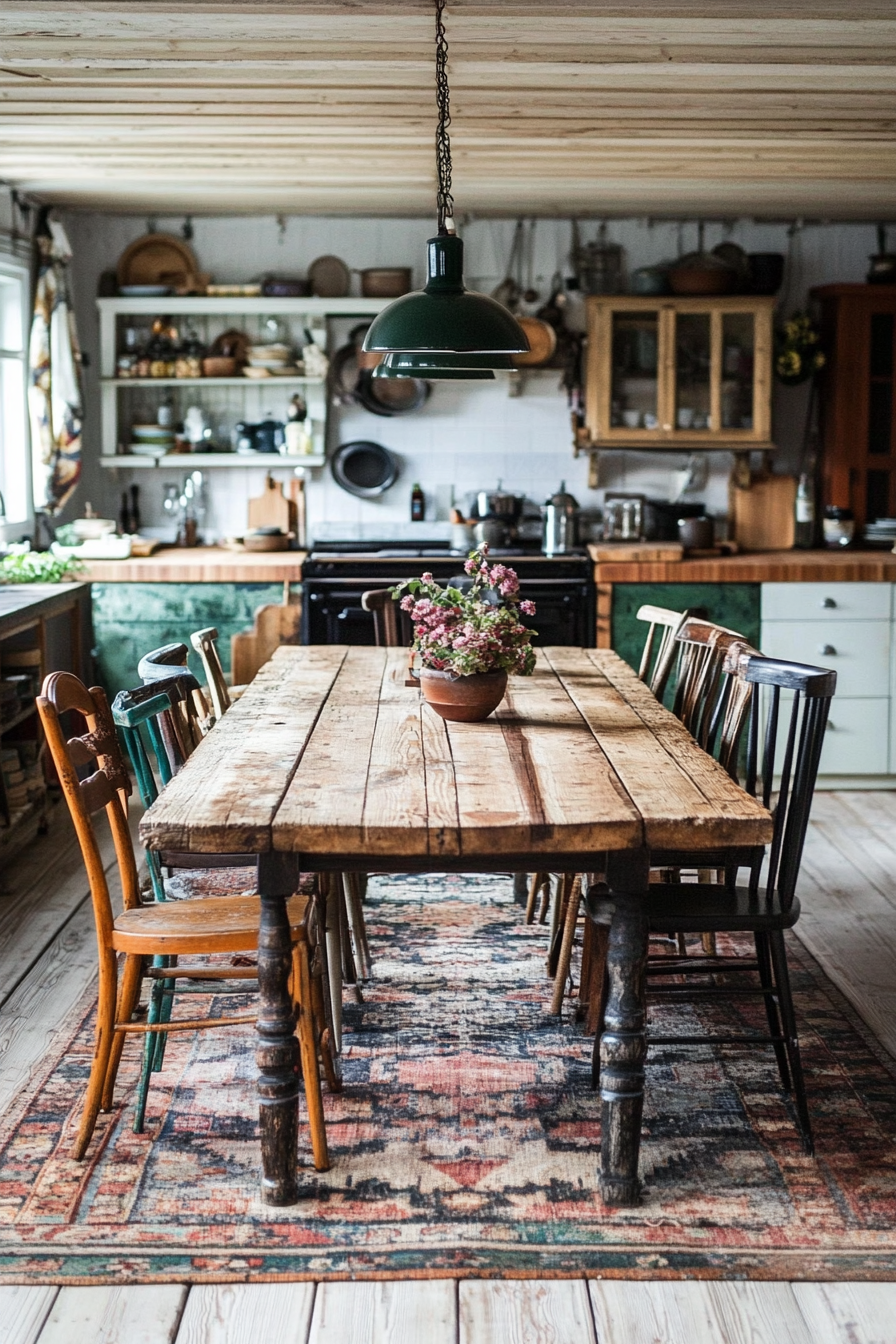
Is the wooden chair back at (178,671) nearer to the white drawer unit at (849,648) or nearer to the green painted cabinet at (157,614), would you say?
the green painted cabinet at (157,614)

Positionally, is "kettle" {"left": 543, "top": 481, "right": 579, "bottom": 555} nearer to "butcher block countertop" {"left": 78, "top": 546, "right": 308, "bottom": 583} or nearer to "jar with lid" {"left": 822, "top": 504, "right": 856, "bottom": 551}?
"butcher block countertop" {"left": 78, "top": 546, "right": 308, "bottom": 583}

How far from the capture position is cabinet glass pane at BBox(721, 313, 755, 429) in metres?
6.25

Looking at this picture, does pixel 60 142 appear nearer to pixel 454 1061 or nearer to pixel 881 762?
pixel 454 1061

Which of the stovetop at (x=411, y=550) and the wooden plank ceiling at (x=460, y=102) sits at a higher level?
the wooden plank ceiling at (x=460, y=102)

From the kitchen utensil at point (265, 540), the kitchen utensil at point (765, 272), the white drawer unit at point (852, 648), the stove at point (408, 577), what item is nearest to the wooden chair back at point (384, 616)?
the stove at point (408, 577)

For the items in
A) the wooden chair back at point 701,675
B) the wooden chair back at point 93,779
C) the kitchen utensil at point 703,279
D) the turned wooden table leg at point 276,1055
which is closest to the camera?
the turned wooden table leg at point 276,1055

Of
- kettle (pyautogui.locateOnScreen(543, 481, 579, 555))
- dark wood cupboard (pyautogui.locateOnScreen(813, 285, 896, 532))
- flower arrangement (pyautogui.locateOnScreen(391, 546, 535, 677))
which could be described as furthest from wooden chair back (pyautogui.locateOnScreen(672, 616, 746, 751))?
dark wood cupboard (pyautogui.locateOnScreen(813, 285, 896, 532))

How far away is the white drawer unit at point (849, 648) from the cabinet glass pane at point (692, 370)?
92cm

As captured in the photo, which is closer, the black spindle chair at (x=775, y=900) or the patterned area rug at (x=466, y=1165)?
the patterned area rug at (x=466, y=1165)

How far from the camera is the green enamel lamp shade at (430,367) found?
3357 millimetres

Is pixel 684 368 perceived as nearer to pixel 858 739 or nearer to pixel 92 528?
pixel 858 739

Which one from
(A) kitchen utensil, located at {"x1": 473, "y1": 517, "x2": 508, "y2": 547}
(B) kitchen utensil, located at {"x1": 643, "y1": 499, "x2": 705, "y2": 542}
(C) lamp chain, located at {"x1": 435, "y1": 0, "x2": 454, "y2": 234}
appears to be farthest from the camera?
(B) kitchen utensil, located at {"x1": 643, "y1": 499, "x2": 705, "y2": 542}

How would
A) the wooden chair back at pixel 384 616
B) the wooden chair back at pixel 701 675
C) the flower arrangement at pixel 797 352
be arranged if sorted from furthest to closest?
the flower arrangement at pixel 797 352 < the wooden chair back at pixel 384 616 < the wooden chair back at pixel 701 675

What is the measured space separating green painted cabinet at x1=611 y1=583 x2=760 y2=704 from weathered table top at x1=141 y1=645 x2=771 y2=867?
2141 mm
